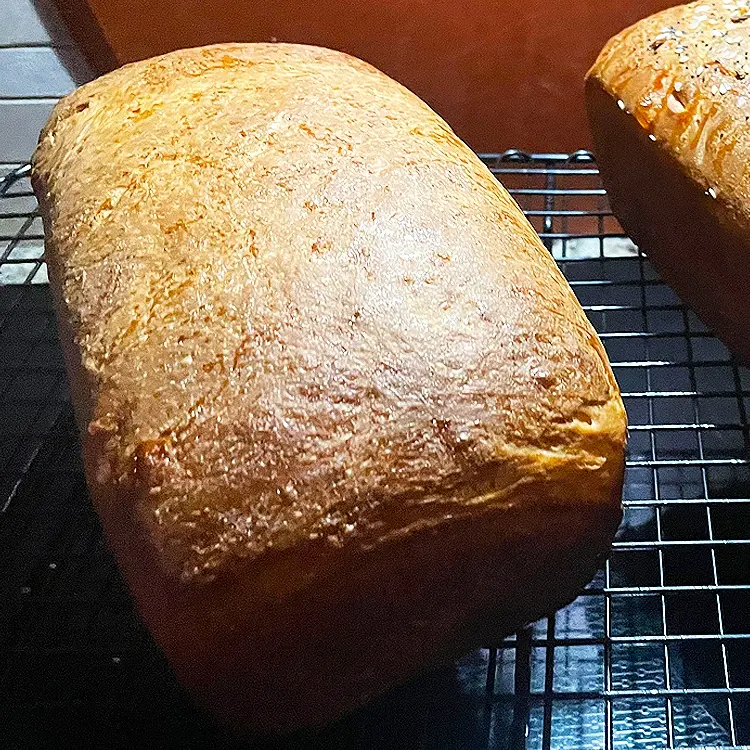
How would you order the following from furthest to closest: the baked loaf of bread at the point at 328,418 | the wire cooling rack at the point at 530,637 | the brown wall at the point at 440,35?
the brown wall at the point at 440,35 → the wire cooling rack at the point at 530,637 → the baked loaf of bread at the point at 328,418

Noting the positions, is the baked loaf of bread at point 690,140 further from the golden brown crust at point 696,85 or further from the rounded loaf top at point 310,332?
the rounded loaf top at point 310,332

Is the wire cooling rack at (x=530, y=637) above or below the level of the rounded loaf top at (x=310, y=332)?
below

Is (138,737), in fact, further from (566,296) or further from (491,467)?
(566,296)

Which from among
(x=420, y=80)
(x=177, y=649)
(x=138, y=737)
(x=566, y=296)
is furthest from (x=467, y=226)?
(x=420, y=80)

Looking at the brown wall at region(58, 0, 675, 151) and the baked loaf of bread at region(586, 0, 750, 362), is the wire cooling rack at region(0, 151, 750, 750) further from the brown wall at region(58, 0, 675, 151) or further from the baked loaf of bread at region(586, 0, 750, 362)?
the brown wall at region(58, 0, 675, 151)

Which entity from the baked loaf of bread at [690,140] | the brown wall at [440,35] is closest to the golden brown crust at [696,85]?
the baked loaf of bread at [690,140]

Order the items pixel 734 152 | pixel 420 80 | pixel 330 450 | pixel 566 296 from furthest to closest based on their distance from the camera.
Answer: pixel 420 80 < pixel 734 152 < pixel 566 296 < pixel 330 450
